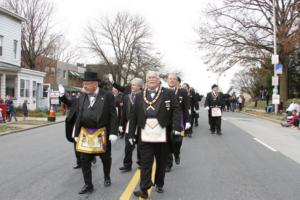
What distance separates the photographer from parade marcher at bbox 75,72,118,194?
6230 millimetres

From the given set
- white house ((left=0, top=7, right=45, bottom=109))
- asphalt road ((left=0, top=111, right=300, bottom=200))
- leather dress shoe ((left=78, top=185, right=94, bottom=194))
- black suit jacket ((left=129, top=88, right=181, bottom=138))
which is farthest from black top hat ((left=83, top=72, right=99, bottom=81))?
white house ((left=0, top=7, right=45, bottom=109))

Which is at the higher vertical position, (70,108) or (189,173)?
(70,108)

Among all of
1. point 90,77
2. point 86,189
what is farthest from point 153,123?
point 86,189

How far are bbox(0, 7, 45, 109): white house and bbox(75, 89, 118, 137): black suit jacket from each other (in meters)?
22.6

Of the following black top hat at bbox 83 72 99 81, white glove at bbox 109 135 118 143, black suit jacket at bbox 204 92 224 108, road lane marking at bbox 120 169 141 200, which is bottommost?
road lane marking at bbox 120 169 141 200

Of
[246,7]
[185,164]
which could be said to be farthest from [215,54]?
[185,164]

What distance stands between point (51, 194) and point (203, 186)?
8.16ft

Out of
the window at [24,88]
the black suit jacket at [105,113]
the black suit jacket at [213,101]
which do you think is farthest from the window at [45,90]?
the black suit jacket at [105,113]

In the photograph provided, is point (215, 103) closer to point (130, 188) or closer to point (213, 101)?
point (213, 101)

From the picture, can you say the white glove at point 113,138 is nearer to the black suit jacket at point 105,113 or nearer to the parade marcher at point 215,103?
the black suit jacket at point 105,113

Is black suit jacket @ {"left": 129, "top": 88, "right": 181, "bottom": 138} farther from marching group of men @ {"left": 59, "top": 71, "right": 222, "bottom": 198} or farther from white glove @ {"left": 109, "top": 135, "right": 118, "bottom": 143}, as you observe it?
white glove @ {"left": 109, "top": 135, "right": 118, "bottom": 143}

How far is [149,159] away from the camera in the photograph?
19.4 feet

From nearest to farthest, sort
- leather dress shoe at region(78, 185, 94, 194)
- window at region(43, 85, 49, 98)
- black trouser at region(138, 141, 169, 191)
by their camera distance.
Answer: black trouser at region(138, 141, 169, 191), leather dress shoe at region(78, 185, 94, 194), window at region(43, 85, 49, 98)

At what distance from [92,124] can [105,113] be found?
270mm
